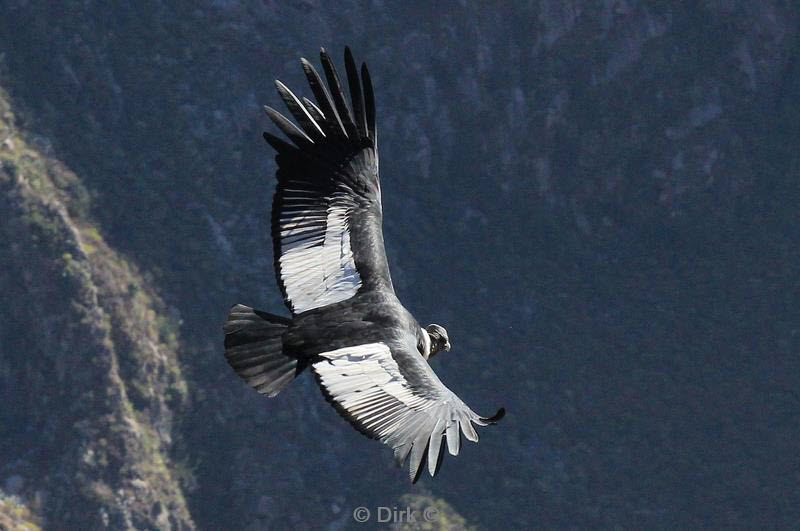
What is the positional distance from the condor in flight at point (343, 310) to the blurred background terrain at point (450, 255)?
103 feet

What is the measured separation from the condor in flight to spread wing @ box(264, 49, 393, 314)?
12 millimetres

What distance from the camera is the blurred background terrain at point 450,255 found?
1897 inches

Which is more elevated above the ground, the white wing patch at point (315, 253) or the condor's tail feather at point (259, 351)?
the white wing patch at point (315, 253)

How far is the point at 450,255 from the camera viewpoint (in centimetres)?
5562

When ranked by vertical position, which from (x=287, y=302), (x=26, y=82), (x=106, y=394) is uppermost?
(x=26, y=82)

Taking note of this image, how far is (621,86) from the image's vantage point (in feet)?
196

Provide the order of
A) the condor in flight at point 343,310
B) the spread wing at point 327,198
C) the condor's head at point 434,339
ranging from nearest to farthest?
the condor in flight at point 343,310 < the spread wing at point 327,198 < the condor's head at point 434,339

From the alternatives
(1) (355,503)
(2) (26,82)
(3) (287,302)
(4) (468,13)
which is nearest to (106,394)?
(1) (355,503)

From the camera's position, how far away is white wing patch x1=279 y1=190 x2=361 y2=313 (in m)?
16.0

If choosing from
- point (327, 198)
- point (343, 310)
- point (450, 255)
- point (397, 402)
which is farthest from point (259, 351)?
point (450, 255)

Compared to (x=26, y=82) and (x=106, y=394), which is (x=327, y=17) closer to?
(x=26, y=82)

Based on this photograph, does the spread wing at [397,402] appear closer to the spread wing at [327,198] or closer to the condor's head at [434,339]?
the spread wing at [327,198]

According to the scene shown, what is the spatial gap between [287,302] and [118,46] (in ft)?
134

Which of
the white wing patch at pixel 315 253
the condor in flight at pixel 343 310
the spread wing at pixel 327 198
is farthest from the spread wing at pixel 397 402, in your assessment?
the spread wing at pixel 327 198
